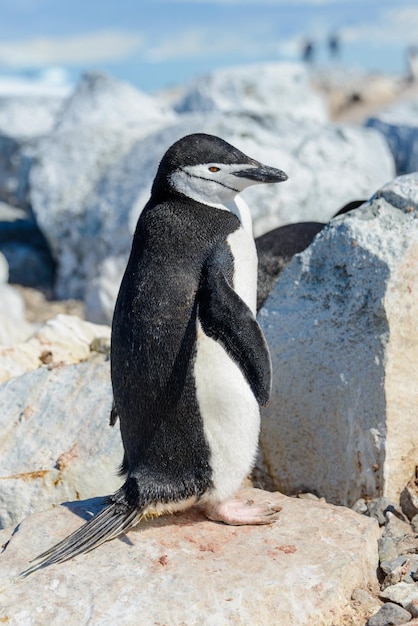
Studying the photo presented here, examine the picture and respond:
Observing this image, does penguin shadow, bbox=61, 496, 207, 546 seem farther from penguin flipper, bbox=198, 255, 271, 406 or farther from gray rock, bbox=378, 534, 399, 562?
gray rock, bbox=378, 534, 399, 562

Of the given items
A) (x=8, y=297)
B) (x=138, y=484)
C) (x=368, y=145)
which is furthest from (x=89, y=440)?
(x=368, y=145)

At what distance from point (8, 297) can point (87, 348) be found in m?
3.85

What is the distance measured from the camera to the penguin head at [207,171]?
3275mm

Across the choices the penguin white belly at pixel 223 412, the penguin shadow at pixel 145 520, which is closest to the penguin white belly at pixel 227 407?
the penguin white belly at pixel 223 412

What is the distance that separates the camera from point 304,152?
30.8ft

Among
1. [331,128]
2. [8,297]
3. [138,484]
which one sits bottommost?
[8,297]

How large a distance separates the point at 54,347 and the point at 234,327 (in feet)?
8.03

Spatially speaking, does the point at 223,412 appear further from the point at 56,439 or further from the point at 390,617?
the point at 56,439

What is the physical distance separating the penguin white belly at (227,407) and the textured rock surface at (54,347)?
1874 mm

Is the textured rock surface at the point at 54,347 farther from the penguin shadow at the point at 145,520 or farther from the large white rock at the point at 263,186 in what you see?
the large white rock at the point at 263,186

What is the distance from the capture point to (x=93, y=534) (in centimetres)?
299

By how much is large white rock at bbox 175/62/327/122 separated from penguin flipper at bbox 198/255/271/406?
11128 millimetres

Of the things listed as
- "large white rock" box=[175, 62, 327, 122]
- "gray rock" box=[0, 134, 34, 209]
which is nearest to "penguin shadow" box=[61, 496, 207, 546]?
"gray rock" box=[0, 134, 34, 209]

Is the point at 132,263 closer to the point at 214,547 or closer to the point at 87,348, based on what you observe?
the point at 214,547
